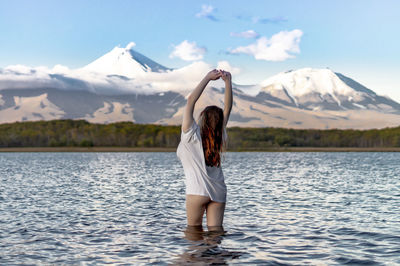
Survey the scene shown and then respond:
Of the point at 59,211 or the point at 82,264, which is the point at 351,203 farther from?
the point at 82,264

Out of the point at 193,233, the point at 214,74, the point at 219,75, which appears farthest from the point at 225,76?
the point at 193,233

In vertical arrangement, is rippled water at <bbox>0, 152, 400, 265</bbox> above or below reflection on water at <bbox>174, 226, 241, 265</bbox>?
below

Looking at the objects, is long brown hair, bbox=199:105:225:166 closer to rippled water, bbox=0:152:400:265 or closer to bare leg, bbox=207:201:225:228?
bare leg, bbox=207:201:225:228

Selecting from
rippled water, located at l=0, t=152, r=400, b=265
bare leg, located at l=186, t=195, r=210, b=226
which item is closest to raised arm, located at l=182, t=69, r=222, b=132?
bare leg, located at l=186, t=195, r=210, b=226

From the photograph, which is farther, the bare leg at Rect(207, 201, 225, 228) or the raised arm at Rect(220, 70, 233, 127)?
the bare leg at Rect(207, 201, 225, 228)

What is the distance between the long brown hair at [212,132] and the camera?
1150 centimetres

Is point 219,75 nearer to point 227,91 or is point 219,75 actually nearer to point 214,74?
point 214,74

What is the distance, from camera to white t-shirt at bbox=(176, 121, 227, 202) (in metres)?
11.5

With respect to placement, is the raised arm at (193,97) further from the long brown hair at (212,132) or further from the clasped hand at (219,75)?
the long brown hair at (212,132)

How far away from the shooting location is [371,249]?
47.5ft

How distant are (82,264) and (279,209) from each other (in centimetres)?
1364

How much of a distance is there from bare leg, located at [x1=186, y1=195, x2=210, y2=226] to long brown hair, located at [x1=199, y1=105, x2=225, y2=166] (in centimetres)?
89

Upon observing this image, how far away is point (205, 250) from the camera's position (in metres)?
13.6

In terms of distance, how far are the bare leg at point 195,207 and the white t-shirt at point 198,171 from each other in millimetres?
129
